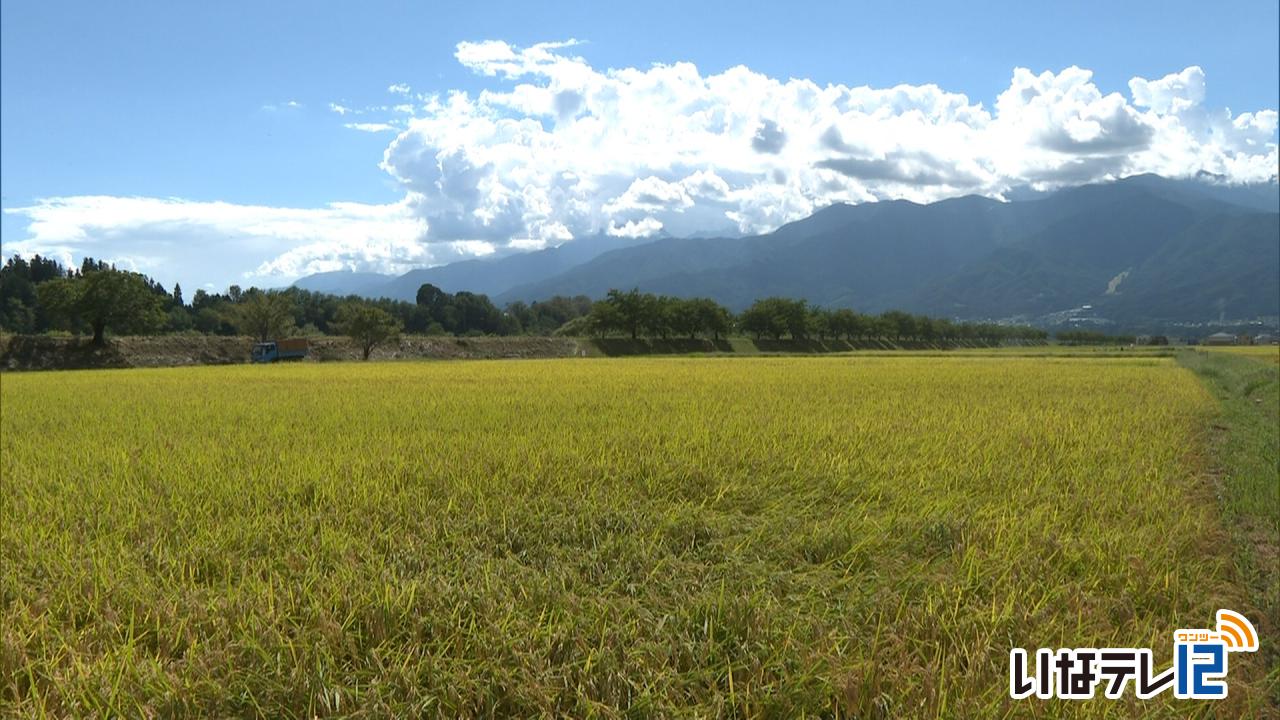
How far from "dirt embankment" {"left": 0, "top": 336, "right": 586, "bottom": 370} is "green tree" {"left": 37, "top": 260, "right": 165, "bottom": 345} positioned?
1636 mm

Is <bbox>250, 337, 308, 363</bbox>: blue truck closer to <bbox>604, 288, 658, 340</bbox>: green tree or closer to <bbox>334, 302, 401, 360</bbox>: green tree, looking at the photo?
<bbox>334, 302, 401, 360</bbox>: green tree

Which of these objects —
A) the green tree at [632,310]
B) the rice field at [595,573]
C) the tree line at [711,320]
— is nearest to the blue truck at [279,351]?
the tree line at [711,320]

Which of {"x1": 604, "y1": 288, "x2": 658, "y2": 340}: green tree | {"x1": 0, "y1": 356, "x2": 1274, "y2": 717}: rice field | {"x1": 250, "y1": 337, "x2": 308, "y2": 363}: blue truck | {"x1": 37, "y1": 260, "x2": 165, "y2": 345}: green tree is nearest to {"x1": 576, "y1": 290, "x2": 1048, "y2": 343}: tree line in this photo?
{"x1": 604, "y1": 288, "x2": 658, "y2": 340}: green tree

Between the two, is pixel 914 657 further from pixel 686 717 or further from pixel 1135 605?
pixel 1135 605

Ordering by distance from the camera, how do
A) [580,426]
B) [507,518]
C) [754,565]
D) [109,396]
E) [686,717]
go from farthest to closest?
[109,396]
[580,426]
[507,518]
[754,565]
[686,717]

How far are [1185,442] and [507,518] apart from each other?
10122 millimetres

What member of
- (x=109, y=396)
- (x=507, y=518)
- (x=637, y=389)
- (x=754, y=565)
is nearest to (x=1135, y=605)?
(x=754, y=565)

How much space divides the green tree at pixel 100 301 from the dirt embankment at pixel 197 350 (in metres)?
1.64

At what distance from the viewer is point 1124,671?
137 inches

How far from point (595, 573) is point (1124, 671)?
2858 millimetres

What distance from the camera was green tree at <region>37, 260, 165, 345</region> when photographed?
52062 millimetres

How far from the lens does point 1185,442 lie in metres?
10.4

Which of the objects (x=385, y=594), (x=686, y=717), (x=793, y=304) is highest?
(x=793, y=304)

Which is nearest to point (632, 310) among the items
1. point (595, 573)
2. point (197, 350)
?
point (197, 350)
